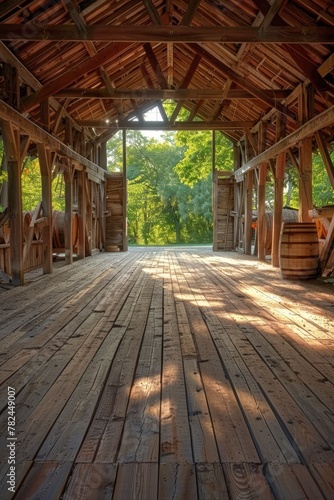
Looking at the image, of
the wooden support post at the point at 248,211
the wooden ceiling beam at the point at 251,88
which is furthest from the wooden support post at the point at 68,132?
the wooden support post at the point at 248,211

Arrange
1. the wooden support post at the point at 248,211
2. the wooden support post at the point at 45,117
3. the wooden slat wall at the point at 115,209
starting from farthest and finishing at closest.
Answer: the wooden slat wall at the point at 115,209 → the wooden support post at the point at 248,211 → the wooden support post at the point at 45,117

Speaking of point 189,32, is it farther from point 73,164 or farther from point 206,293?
point 73,164

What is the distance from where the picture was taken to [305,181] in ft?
30.4

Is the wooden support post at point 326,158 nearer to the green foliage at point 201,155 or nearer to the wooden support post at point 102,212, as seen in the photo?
the wooden support post at point 102,212

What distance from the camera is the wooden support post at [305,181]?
9.22 metres

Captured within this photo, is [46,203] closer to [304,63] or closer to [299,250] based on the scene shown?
[299,250]

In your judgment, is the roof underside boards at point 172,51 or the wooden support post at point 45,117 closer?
the roof underside boards at point 172,51

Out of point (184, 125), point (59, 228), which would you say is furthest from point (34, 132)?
point (184, 125)

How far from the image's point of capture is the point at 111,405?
8.27 feet

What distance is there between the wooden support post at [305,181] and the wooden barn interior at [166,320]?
1.2 inches

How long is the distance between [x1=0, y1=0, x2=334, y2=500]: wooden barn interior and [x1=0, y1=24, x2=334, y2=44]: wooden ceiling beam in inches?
0.9

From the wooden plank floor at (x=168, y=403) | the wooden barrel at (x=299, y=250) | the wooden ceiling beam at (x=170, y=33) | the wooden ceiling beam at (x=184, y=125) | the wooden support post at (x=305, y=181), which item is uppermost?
the wooden ceiling beam at (x=184, y=125)

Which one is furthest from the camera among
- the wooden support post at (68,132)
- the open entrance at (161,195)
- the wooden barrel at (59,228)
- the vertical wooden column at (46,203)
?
the open entrance at (161,195)

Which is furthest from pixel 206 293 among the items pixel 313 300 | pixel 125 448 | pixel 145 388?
pixel 125 448
